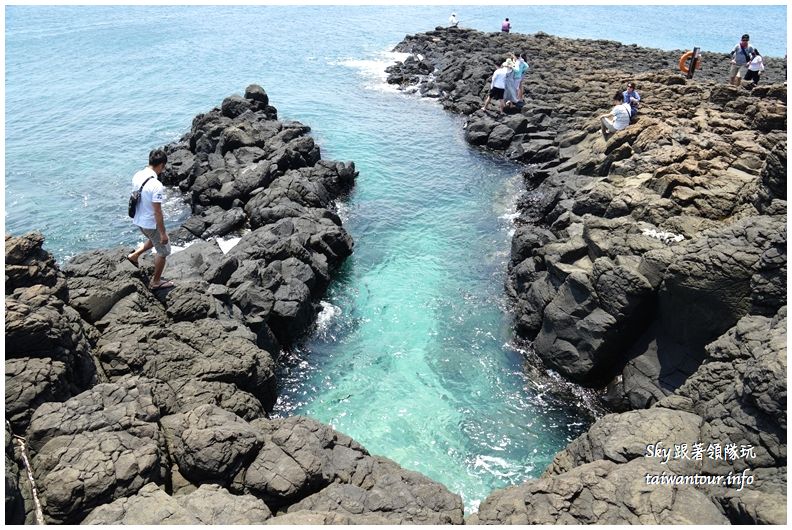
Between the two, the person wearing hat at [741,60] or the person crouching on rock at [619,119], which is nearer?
the person crouching on rock at [619,119]

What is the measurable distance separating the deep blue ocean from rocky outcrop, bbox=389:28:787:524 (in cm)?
176

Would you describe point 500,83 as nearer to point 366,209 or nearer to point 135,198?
point 366,209

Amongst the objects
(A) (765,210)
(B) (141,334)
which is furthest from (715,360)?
(B) (141,334)

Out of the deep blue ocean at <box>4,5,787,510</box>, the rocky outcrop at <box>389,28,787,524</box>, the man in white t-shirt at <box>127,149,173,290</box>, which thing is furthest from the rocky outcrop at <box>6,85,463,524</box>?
the rocky outcrop at <box>389,28,787,524</box>

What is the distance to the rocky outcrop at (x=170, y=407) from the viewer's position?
8.46m

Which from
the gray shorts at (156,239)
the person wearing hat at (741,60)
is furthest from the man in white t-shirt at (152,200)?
the person wearing hat at (741,60)

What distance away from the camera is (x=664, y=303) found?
14445 millimetres

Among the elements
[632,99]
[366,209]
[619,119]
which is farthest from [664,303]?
[632,99]

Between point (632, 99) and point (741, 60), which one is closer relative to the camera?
point (632, 99)

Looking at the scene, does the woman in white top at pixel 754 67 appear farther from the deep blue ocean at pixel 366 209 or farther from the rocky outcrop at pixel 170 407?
the rocky outcrop at pixel 170 407

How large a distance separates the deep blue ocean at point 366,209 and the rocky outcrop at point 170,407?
260 cm

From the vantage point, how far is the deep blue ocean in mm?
14891

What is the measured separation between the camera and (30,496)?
833 cm

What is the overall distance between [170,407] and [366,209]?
17438mm
